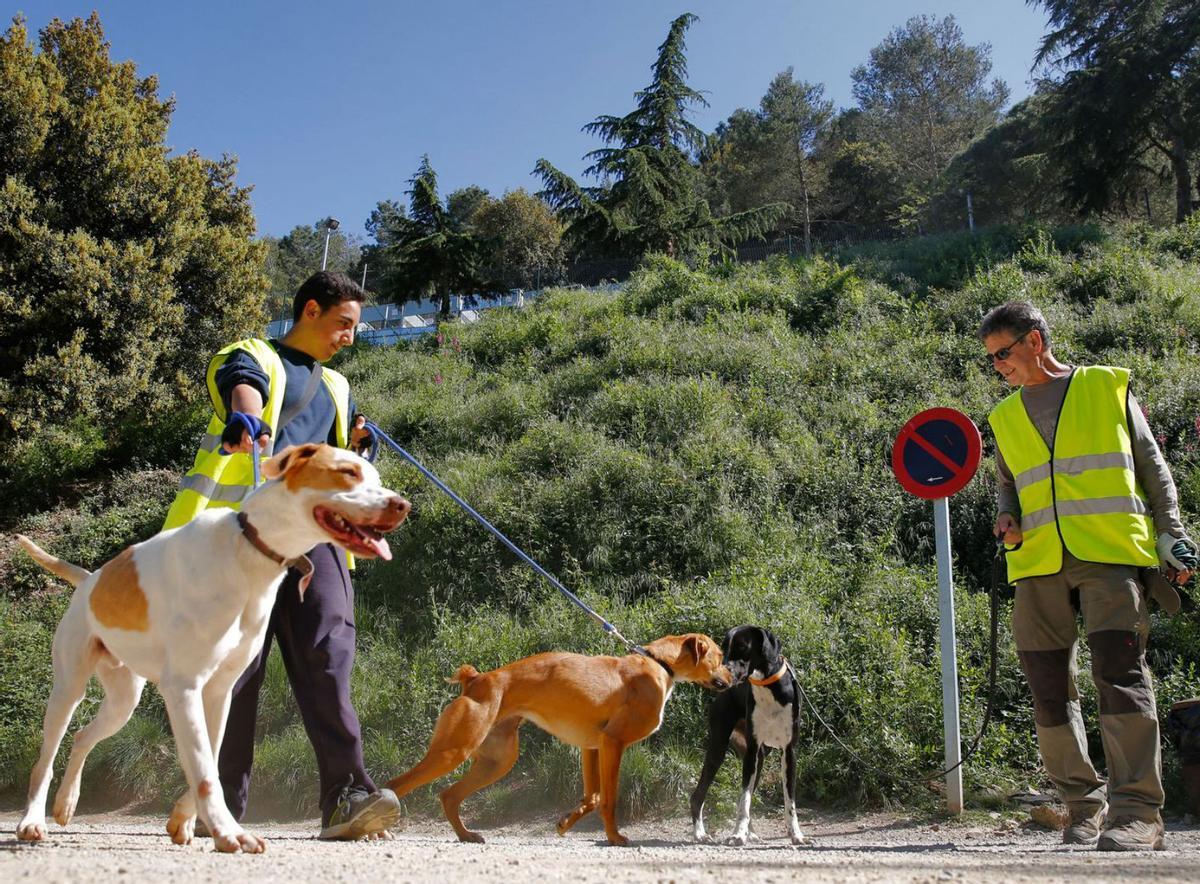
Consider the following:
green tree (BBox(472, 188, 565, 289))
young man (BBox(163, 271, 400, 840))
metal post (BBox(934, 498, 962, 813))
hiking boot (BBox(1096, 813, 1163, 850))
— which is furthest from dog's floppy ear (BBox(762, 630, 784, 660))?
green tree (BBox(472, 188, 565, 289))

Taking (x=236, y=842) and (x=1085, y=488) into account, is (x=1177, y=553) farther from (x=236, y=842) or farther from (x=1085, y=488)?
(x=236, y=842)

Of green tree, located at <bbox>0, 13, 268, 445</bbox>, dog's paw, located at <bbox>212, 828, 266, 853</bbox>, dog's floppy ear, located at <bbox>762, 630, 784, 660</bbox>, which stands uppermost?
green tree, located at <bbox>0, 13, 268, 445</bbox>

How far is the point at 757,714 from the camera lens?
502 cm

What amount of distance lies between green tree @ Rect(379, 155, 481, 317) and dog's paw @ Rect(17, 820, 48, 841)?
73.0 ft

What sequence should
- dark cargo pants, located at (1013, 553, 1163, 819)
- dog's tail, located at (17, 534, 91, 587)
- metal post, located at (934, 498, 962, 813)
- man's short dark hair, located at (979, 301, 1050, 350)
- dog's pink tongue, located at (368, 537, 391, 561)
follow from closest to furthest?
1. dog's pink tongue, located at (368, 537, 391, 561)
2. dog's tail, located at (17, 534, 91, 587)
3. dark cargo pants, located at (1013, 553, 1163, 819)
4. man's short dark hair, located at (979, 301, 1050, 350)
5. metal post, located at (934, 498, 962, 813)

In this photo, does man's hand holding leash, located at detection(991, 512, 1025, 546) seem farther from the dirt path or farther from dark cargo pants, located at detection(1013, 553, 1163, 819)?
the dirt path

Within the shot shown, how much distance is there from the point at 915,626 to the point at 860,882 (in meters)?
4.67

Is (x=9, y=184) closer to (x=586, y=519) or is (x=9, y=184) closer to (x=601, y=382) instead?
(x=601, y=382)

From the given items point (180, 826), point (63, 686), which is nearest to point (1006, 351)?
point (180, 826)

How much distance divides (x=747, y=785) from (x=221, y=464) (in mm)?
3186

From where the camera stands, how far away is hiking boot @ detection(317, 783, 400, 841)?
359 cm

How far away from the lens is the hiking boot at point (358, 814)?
3588 mm

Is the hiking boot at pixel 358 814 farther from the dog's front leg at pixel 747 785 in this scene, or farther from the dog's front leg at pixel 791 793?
the dog's front leg at pixel 791 793

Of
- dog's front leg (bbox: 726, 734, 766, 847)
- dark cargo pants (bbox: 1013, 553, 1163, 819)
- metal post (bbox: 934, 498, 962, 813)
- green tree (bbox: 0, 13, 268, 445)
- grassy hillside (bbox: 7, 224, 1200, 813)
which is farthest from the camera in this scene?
green tree (bbox: 0, 13, 268, 445)
